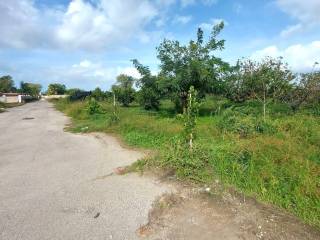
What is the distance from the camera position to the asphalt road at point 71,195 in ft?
11.9

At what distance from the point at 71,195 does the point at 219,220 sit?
2.47 m

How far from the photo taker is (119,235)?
11.5 feet

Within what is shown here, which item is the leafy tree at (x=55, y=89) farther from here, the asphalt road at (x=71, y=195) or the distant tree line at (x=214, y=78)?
the asphalt road at (x=71, y=195)

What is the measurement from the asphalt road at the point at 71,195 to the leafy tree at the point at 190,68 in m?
6.40

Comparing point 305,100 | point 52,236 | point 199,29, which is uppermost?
point 199,29

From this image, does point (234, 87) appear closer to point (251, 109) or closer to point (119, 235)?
point (251, 109)

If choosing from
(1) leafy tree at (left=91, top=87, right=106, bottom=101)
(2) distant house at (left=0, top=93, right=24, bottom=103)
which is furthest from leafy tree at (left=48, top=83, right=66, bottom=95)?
(1) leafy tree at (left=91, top=87, right=106, bottom=101)

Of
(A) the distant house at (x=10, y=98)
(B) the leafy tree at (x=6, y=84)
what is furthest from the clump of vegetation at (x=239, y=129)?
(B) the leafy tree at (x=6, y=84)

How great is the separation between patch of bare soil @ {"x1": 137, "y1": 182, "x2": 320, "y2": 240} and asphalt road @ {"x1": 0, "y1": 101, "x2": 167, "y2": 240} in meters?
0.26

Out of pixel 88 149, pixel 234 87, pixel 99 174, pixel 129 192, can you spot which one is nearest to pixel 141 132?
pixel 88 149

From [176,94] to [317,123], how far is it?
22.2ft

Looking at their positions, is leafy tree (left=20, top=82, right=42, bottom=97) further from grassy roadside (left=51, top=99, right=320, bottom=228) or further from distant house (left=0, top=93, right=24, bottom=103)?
grassy roadside (left=51, top=99, right=320, bottom=228)

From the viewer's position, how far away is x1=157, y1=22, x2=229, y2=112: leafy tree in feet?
44.5

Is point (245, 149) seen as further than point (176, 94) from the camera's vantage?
No
